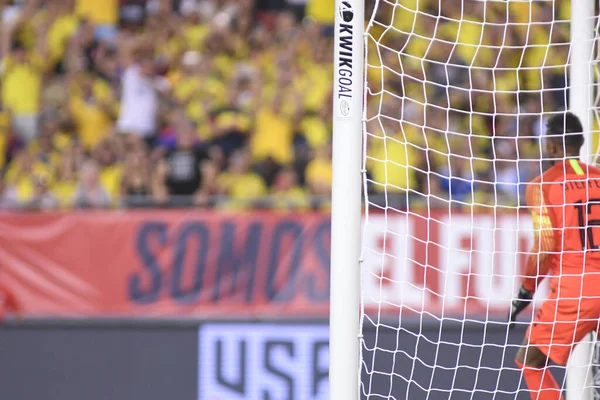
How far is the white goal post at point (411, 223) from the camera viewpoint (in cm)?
414

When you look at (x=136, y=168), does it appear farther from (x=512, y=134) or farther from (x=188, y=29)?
(x=512, y=134)

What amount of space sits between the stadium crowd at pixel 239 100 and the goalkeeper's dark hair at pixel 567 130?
2.03 meters

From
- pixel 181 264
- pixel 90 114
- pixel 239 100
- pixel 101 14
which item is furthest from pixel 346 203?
pixel 101 14

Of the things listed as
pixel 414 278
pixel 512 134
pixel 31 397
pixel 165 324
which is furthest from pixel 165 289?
pixel 512 134

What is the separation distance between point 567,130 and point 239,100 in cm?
440

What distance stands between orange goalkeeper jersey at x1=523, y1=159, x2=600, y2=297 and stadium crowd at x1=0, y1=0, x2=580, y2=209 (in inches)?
80.7

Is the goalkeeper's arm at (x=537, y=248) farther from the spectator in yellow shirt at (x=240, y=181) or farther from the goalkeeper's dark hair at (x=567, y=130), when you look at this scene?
the spectator in yellow shirt at (x=240, y=181)

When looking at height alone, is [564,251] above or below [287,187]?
below

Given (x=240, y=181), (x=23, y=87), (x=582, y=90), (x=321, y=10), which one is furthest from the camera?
(x=321, y=10)

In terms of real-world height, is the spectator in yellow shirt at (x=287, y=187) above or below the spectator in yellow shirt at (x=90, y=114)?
below

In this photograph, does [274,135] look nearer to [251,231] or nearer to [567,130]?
[251,231]

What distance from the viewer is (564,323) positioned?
469cm

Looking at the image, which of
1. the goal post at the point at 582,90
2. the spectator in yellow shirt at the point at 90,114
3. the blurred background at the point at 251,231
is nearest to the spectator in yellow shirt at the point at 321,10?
the blurred background at the point at 251,231

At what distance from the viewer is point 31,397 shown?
6934 mm
